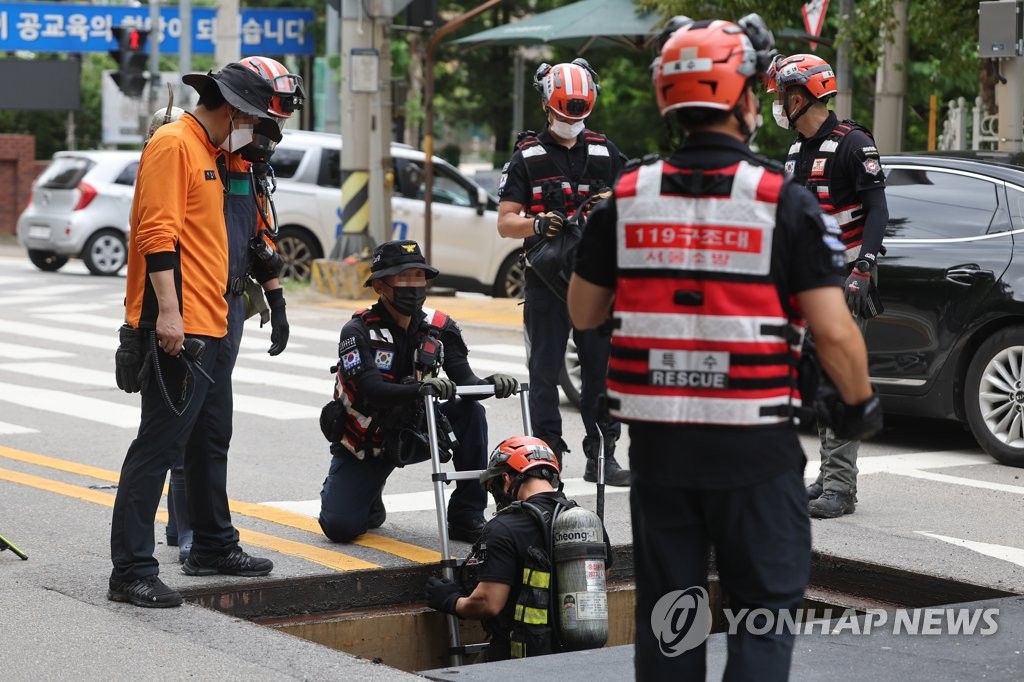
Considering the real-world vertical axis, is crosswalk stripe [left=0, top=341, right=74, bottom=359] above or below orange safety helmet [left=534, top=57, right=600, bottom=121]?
below

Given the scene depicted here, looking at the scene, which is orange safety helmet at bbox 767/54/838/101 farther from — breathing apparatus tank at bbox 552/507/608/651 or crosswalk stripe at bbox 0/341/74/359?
crosswalk stripe at bbox 0/341/74/359

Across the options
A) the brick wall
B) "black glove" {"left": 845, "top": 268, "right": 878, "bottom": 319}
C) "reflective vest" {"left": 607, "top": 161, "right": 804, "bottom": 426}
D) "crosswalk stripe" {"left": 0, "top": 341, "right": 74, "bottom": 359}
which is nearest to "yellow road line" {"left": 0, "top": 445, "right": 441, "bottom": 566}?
"black glove" {"left": 845, "top": 268, "right": 878, "bottom": 319}

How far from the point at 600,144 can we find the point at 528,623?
2912mm

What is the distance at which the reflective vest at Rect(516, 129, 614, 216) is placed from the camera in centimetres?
786

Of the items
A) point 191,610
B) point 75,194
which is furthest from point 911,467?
point 75,194

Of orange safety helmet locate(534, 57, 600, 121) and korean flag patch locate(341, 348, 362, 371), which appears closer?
korean flag patch locate(341, 348, 362, 371)

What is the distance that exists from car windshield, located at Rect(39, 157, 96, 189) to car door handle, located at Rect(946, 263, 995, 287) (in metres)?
15.0

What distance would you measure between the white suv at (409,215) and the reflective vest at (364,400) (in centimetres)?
1098

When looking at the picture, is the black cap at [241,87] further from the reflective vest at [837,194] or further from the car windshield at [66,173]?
the car windshield at [66,173]

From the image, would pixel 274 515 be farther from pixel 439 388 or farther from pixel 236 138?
pixel 236 138

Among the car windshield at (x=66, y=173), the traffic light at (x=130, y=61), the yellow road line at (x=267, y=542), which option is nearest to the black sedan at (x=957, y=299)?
the yellow road line at (x=267, y=542)

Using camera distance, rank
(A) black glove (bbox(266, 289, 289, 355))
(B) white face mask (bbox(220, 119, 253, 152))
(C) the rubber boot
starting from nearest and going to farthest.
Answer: (B) white face mask (bbox(220, 119, 253, 152))
(A) black glove (bbox(266, 289, 289, 355))
(C) the rubber boot

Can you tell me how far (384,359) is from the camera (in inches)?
263

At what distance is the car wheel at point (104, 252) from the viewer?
21438mm
